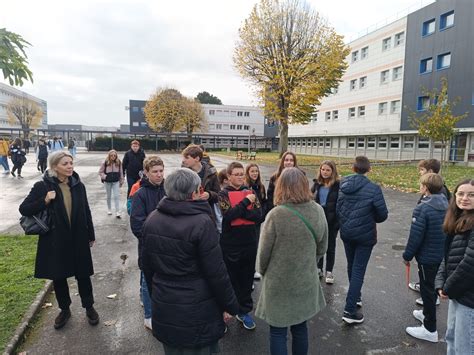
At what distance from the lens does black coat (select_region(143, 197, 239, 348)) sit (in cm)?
213

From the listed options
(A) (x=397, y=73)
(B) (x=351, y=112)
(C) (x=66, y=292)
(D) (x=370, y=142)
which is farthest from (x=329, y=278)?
→ (B) (x=351, y=112)

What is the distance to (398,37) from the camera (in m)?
33.7

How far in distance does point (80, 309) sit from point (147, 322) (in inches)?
40.1

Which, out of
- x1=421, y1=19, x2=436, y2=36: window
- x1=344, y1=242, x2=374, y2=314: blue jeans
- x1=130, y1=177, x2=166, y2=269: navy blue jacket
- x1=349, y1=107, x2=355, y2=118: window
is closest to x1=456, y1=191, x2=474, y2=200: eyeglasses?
x1=344, y1=242, x2=374, y2=314: blue jeans

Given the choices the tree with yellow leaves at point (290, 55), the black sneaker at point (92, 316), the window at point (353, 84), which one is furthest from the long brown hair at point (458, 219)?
the window at point (353, 84)

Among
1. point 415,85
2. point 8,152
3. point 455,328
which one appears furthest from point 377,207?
point 415,85

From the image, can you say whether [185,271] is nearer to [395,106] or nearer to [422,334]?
[422,334]

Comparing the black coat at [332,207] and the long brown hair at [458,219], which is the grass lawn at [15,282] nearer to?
the black coat at [332,207]

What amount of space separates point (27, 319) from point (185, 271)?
2.63 meters

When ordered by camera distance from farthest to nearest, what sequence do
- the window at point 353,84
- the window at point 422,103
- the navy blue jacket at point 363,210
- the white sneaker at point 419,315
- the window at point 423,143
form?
the window at point 353,84 < the window at point 423,143 < the window at point 422,103 < the white sneaker at point 419,315 < the navy blue jacket at point 363,210

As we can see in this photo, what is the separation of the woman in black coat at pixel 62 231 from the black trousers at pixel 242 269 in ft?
5.30

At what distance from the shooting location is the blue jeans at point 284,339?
8.78 ft

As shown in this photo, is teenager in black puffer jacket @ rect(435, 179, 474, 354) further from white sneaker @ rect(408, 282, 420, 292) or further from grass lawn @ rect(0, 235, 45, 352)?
grass lawn @ rect(0, 235, 45, 352)

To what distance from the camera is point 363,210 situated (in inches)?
144
